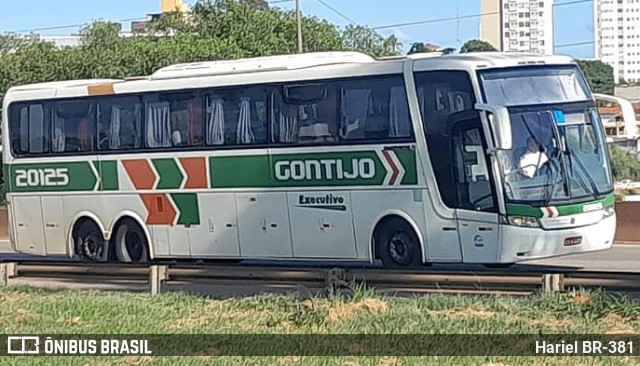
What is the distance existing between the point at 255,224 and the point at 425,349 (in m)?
10.2

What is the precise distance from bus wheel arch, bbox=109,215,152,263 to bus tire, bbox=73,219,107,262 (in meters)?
0.38

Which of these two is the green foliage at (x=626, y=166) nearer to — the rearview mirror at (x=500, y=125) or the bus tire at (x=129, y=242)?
the bus tire at (x=129, y=242)

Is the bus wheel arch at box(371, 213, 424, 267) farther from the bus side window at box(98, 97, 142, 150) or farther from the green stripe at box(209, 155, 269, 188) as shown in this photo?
the bus side window at box(98, 97, 142, 150)

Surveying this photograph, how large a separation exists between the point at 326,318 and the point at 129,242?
10.5 metres

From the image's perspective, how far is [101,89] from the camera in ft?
74.1

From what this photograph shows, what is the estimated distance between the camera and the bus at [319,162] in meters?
17.7

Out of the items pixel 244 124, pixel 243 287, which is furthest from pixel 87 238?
pixel 243 287

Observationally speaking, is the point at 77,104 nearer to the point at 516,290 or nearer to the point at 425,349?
the point at 516,290

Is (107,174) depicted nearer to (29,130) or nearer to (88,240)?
(88,240)

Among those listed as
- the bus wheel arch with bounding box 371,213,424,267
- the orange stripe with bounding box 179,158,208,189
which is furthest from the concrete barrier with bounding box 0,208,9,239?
the bus wheel arch with bounding box 371,213,424,267

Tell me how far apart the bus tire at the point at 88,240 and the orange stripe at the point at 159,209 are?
133 centimetres

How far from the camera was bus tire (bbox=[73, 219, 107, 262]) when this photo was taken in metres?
22.9

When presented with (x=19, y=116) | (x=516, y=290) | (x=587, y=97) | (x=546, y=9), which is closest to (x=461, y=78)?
(x=587, y=97)

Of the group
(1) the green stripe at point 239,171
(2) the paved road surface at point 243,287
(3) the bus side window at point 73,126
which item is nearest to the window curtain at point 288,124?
(1) the green stripe at point 239,171
